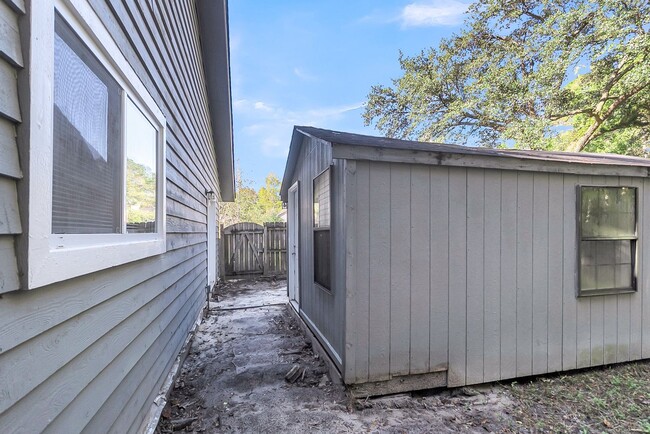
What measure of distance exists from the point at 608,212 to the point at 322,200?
3069 millimetres

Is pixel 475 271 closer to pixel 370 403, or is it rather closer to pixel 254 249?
pixel 370 403

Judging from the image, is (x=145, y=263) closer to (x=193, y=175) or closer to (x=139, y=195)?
(x=139, y=195)

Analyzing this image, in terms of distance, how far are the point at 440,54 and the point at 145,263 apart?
44.6ft

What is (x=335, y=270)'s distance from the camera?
3.20 meters

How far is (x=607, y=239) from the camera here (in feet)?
11.5

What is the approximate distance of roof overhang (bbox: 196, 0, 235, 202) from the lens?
5434mm

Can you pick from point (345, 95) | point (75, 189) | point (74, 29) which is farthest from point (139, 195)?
point (345, 95)

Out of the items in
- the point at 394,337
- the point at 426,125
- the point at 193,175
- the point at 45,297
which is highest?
the point at 426,125

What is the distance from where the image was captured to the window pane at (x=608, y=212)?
346cm

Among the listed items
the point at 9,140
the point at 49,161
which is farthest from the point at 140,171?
the point at 9,140

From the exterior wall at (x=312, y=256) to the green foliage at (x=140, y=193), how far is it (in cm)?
154

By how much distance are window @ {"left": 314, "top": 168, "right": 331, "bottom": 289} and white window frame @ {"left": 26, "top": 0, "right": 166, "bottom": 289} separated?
Answer: 2.13 meters

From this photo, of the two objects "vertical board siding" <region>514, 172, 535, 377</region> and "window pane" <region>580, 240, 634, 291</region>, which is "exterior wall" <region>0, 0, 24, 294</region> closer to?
"vertical board siding" <region>514, 172, 535, 377</region>

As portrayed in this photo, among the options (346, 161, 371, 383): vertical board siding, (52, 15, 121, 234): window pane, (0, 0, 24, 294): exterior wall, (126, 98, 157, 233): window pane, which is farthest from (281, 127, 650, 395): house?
(0, 0, 24, 294): exterior wall
